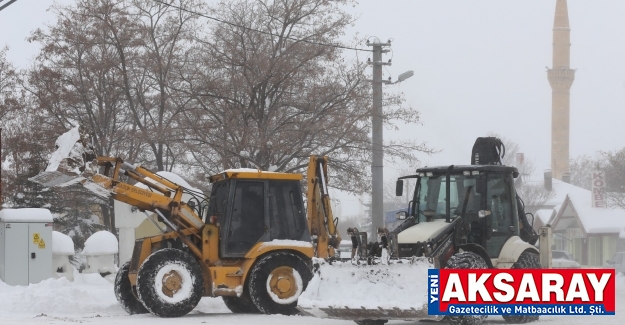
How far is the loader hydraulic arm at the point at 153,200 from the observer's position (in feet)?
56.1

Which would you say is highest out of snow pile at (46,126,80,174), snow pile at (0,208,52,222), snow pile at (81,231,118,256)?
snow pile at (46,126,80,174)

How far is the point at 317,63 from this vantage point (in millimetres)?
31500

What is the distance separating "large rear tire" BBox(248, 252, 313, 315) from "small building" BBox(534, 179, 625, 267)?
1908 inches

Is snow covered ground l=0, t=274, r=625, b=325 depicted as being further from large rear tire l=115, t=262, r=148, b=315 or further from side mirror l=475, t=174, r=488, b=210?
side mirror l=475, t=174, r=488, b=210

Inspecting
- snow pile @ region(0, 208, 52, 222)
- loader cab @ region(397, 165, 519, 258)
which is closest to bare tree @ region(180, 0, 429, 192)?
snow pile @ region(0, 208, 52, 222)

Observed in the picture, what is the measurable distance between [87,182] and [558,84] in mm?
95816

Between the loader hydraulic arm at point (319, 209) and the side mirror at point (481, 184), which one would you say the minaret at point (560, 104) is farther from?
the side mirror at point (481, 184)

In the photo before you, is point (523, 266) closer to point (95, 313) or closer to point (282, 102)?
point (95, 313)

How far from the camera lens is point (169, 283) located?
650 inches

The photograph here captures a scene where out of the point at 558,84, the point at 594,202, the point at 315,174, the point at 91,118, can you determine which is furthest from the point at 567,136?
the point at 315,174

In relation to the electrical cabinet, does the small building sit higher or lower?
lower

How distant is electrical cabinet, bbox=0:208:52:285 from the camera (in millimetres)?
23375

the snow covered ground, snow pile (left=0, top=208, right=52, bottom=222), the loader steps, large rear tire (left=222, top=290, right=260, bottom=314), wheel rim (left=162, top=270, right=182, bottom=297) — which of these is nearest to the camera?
the loader steps

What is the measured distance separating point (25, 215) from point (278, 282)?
9.16 metres
